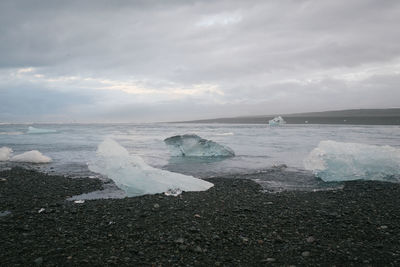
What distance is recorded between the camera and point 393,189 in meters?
6.78

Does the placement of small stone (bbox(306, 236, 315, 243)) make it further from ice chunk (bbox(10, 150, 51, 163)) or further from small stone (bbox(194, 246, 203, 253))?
ice chunk (bbox(10, 150, 51, 163))

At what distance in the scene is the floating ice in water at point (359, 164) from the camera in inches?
320

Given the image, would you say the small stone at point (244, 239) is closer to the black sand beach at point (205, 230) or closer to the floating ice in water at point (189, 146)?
the black sand beach at point (205, 230)

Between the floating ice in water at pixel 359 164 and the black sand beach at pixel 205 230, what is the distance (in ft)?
5.68

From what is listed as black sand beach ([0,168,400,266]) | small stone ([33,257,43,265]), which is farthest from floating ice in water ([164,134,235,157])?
small stone ([33,257,43,265])

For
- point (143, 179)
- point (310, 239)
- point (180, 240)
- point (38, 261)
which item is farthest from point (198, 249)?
point (143, 179)

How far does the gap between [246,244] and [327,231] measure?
51.2 inches

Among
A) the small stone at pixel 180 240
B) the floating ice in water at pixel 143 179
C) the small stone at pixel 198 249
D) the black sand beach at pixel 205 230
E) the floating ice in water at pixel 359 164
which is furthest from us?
the floating ice in water at pixel 359 164

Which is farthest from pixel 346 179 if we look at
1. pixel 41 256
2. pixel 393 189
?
pixel 41 256

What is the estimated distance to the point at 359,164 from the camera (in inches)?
327

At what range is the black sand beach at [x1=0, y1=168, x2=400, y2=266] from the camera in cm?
324

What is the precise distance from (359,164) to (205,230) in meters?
6.30

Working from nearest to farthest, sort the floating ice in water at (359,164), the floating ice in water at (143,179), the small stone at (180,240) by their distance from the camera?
the small stone at (180,240) < the floating ice in water at (143,179) < the floating ice in water at (359,164)

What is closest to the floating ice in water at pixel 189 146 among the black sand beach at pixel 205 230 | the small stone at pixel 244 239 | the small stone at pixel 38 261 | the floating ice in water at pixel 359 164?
the floating ice in water at pixel 359 164
